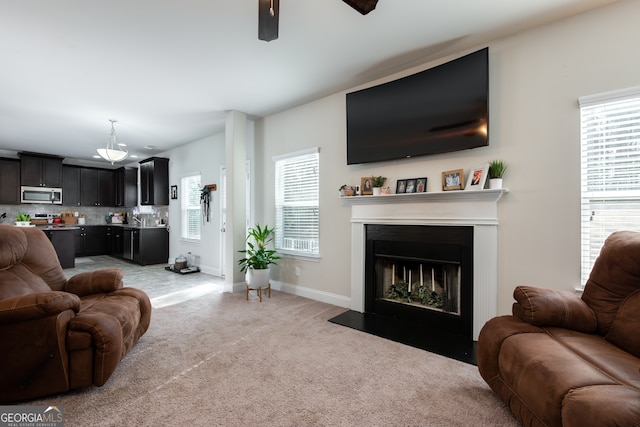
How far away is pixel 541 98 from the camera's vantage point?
2443 millimetres

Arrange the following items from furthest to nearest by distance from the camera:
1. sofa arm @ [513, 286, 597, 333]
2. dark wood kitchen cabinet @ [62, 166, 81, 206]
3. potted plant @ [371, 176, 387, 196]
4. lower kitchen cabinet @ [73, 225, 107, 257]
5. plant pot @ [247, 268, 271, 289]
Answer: lower kitchen cabinet @ [73, 225, 107, 257] < dark wood kitchen cabinet @ [62, 166, 81, 206] < plant pot @ [247, 268, 271, 289] < potted plant @ [371, 176, 387, 196] < sofa arm @ [513, 286, 597, 333]

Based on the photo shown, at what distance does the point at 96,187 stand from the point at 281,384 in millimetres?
8951

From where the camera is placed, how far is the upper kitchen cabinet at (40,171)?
6.91m

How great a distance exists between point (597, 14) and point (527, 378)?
8.96 feet

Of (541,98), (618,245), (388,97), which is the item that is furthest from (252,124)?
(618,245)

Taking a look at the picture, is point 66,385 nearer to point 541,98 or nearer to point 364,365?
point 364,365

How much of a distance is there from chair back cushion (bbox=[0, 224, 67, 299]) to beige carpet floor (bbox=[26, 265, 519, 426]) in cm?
84

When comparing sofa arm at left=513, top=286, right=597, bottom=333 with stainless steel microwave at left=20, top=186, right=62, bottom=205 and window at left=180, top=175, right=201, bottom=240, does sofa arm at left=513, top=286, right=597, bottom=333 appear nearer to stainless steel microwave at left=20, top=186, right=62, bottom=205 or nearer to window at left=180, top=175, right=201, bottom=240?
window at left=180, top=175, right=201, bottom=240

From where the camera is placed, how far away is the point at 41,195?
23.4ft

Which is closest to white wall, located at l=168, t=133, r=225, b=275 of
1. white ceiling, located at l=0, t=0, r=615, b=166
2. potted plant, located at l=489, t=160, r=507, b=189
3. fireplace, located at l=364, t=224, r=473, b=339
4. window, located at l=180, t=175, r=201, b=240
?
window, located at l=180, t=175, r=201, b=240

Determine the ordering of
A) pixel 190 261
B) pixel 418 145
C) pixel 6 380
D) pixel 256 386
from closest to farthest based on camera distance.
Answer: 1. pixel 6 380
2. pixel 256 386
3. pixel 418 145
4. pixel 190 261

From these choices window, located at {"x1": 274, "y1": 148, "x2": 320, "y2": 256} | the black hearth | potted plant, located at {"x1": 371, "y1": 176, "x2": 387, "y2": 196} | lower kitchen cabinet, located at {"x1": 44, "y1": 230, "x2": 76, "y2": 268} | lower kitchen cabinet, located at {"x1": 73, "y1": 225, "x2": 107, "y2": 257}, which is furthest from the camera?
lower kitchen cabinet, located at {"x1": 73, "y1": 225, "x2": 107, "y2": 257}

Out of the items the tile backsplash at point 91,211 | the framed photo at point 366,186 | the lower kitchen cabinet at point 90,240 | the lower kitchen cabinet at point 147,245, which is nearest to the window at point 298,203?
the framed photo at point 366,186

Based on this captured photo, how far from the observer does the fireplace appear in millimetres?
2781
